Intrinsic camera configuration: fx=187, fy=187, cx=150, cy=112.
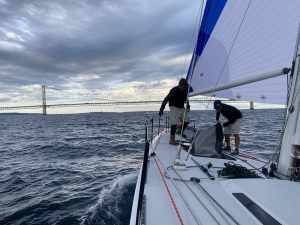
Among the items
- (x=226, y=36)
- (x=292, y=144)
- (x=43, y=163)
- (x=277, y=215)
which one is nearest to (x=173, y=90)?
(x=226, y=36)

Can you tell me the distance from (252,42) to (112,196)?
3.07 meters

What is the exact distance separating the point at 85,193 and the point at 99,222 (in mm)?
935

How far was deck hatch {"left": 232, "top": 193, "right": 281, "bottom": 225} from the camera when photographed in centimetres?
110

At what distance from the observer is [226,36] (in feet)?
9.66

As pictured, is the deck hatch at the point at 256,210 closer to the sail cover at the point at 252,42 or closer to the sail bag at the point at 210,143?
the sail cover at the point at 252,42

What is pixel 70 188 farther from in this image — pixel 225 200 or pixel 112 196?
pixel 225 200

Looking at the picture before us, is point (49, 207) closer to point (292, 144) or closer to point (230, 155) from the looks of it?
→ point (230, 155)

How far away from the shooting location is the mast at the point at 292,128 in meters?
1.65

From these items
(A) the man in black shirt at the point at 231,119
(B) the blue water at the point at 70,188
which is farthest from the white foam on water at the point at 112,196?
(A) the man in black shirt at the point at 231,119

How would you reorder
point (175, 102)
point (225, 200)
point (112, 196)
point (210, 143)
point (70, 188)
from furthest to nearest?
point (70, 188) < point (175, 102) < point (112, 196) < point (210, 143) < point (225, 200)

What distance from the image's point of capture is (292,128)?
1.68m

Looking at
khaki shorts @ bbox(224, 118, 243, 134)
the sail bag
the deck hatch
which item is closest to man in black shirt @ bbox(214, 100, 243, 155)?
khaki shorts @ bbox(224, 118, 243, 134)

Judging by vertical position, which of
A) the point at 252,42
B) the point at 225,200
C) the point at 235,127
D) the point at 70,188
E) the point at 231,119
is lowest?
the point at 70,188

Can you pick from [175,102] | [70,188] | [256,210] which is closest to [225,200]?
[256,210]
